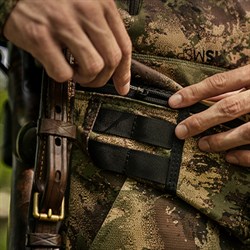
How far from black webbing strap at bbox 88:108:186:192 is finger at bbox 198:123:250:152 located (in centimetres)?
5

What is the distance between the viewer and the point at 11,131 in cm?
159

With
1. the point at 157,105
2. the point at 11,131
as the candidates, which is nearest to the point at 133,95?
the point at 157,105

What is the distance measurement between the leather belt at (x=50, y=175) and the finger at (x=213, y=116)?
0.73 feet

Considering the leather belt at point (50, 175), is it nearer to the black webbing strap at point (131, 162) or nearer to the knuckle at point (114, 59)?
the black webbing strap at point (131, 162)

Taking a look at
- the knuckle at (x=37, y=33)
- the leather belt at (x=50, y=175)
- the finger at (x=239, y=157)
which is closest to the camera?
the knuckle at (x=37, y=33)

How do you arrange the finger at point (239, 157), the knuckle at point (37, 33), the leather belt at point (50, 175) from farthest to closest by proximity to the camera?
the finger at point (239, 157)
the leather belt at point (50, 175)
the knuckle at point (37, 33)

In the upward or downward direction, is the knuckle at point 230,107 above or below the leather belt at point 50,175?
above

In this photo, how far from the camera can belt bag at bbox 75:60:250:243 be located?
1162mm

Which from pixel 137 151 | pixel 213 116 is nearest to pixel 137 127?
pixel 137 151

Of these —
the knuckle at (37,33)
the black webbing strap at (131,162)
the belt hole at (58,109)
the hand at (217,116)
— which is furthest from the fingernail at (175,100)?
the knuckle at (37,33)

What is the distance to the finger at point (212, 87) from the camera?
3.86ft

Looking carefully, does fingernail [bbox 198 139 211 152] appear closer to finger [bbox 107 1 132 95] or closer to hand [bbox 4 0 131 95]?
finger [bbox 107 1 132 95]

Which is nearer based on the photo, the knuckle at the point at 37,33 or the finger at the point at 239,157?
the knuckle at the point at 37,33

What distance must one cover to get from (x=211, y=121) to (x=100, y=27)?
15.1 inches
